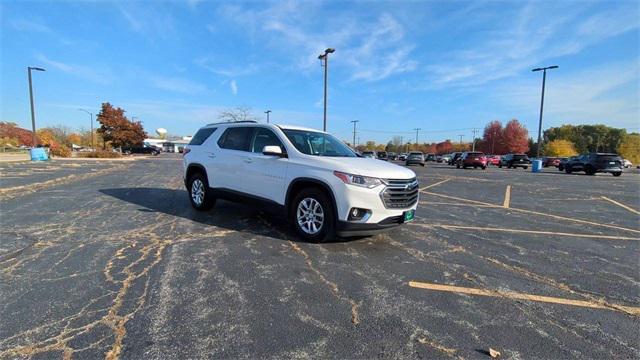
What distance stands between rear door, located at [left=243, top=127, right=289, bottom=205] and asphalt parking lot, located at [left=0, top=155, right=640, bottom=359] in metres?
0.67

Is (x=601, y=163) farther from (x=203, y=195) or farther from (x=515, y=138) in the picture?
(x=515, y=138)

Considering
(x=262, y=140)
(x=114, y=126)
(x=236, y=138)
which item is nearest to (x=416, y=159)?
(x=236, y=138)

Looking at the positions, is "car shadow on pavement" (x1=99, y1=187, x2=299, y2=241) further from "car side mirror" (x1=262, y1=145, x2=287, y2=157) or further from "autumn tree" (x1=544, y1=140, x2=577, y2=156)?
"autumn tree" (x1=544, y1=140, x2=577, y2=156)

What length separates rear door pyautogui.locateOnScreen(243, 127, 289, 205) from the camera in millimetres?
5695

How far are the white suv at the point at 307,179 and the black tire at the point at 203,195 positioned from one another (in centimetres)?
2

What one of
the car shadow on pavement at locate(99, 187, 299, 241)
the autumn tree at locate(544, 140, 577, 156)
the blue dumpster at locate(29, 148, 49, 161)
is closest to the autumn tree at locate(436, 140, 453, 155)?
the autumn tree at locate(544, 140, 577, 156)

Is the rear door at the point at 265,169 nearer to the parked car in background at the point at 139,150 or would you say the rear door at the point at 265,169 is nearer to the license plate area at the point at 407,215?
the license plate area at the point at 407,215

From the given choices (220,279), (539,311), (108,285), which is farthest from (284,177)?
(539,311)

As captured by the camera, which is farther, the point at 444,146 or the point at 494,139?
the point at 444,146

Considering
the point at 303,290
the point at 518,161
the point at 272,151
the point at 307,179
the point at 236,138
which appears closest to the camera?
the point at 303,290

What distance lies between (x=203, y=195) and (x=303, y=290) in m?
4.43

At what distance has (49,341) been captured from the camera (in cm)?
267

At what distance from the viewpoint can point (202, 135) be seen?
7758 mm

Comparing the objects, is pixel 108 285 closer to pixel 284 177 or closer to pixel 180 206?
pixel 284 177
